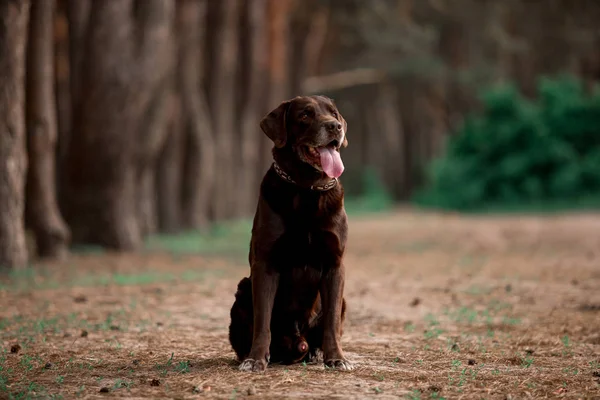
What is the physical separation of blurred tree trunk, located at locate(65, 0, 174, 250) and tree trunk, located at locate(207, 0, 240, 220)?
7.01m

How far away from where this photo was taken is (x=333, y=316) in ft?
18.6

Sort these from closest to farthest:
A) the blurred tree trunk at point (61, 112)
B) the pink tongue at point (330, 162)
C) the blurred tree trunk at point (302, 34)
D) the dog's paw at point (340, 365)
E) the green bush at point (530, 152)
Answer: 1. the pink tongue at point (330, 162)
2. the dog's paw at point (340, 365)
3. the blurred tree trunk at point (61, 112)
4. the green bush at point (530, 152)
5. the blurred tree trunk at point (302, 34)

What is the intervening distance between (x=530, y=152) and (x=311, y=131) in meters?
24.0

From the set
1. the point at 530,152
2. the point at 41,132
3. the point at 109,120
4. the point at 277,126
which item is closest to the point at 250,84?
the point at 530,152

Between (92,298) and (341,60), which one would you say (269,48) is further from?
(92,298)

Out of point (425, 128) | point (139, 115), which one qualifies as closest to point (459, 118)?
point (425, 128)

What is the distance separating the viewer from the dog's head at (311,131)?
561 cm

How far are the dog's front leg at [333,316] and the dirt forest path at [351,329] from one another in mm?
114

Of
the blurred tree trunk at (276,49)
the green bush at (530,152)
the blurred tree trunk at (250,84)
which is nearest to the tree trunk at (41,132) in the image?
the blurred tree trunk at (250,84)

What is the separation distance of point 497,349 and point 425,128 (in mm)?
37083

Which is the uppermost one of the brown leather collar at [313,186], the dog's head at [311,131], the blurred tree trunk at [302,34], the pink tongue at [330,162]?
the blurred tree trunk at [302,34]

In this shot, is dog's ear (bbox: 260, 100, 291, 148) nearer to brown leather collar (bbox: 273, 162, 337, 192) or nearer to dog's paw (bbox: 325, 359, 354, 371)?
brown leather collar (bbox: 273, 162, 337, 192)

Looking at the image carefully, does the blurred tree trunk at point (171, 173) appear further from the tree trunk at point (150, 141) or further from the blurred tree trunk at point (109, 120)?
the blurred tree trunk at point (109, 120)

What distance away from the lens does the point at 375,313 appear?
29.7ft
